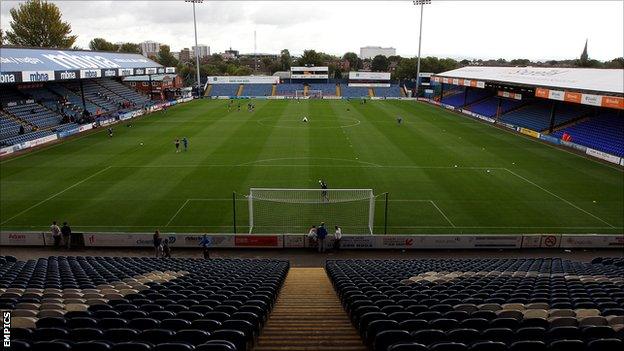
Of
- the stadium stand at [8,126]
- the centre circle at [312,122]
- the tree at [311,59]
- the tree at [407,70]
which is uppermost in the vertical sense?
the tree at [311,59]

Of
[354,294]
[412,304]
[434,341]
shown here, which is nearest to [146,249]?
[354,294]

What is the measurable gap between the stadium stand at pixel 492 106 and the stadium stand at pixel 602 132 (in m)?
15.6

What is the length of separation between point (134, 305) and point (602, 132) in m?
48.4

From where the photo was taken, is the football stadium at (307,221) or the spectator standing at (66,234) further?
the spectator standing at (66,234)

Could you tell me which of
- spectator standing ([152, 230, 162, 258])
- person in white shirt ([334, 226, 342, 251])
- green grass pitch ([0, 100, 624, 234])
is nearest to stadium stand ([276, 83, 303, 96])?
green grass pitch ([0, 100, 624, 234])

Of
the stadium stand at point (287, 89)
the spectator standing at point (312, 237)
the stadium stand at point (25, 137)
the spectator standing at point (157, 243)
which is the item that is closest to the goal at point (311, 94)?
the stadium stand at point (287, 89)

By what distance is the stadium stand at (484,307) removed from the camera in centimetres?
564

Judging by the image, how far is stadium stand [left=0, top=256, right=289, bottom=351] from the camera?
18.2ft

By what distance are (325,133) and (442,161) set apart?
16.7 meters

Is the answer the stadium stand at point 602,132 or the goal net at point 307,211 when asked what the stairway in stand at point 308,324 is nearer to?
the goal net at point 307,211

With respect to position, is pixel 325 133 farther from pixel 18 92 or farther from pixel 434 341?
pixel 434 341

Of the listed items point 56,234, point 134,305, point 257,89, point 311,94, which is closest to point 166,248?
point 56,234

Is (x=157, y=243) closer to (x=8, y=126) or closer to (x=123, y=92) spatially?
(x=8, y=126)

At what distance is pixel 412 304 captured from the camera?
866cm
